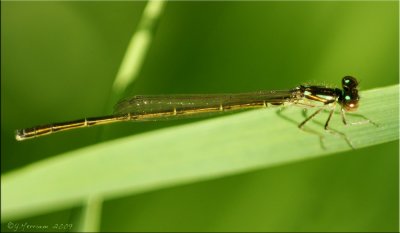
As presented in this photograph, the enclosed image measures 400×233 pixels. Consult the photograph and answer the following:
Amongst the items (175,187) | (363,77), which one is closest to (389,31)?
(363,77)

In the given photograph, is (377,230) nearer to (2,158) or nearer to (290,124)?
(290,124)

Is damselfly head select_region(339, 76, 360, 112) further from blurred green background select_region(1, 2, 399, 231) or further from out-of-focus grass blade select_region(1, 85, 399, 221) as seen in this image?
out-of-focus grass blade select_region(1, 85, 399, 221)

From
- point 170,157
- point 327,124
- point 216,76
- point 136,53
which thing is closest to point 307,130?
point 327,124

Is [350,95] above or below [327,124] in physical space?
above

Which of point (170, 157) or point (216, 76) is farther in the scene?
point (216, 76)

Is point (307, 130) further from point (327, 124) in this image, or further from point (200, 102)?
point (200, 102)

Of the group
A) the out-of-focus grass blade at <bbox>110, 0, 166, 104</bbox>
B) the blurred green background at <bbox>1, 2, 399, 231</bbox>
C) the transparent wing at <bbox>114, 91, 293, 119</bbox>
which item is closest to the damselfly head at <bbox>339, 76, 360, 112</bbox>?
the blurred green background at <bbox>1, 2, 399, 231</bbox>
